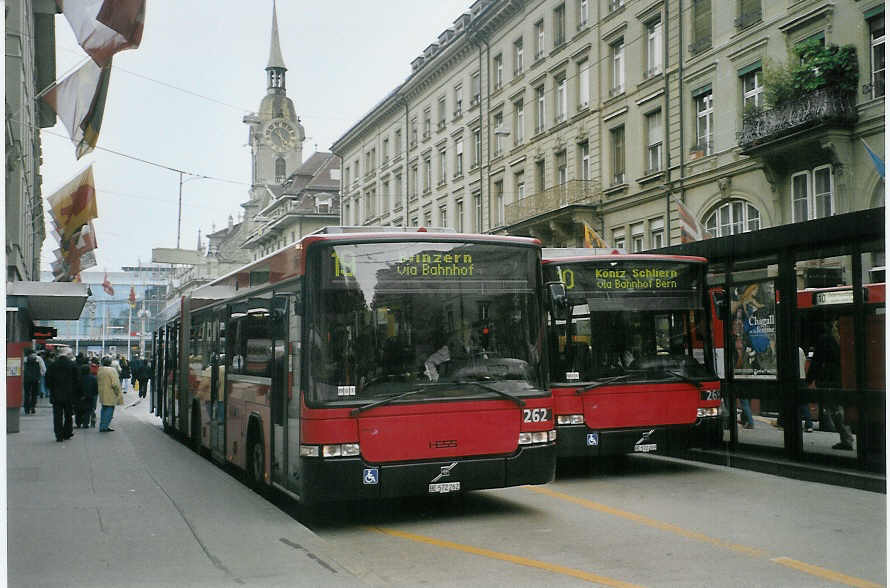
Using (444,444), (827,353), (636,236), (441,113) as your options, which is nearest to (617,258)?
(827,353)

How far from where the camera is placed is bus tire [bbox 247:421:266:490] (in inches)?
425

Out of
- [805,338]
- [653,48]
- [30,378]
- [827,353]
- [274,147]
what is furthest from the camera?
[274,147]

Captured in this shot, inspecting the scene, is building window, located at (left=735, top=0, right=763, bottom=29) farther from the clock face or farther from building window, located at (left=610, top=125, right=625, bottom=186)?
the clock face

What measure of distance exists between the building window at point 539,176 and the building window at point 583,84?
142 inches

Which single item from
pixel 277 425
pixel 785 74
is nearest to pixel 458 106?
pixel 785 74

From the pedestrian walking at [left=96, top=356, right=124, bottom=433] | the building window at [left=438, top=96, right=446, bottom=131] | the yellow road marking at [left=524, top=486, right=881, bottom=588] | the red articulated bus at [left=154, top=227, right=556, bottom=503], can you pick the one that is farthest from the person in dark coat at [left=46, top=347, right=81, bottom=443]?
the building window at [left=438, top=96, right=446, bottom=131]

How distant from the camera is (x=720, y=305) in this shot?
43.8ft

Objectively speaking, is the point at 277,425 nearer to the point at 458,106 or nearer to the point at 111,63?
the point at 111,63

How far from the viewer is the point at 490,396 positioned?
30.6 ft

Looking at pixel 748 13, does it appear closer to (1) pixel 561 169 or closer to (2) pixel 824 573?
(1) pixel 561 169

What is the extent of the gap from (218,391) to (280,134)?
97830 mm

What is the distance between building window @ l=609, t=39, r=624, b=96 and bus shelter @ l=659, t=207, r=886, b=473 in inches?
831

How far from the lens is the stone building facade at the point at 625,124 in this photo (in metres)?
24.5

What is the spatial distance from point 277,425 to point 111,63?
17.4ft
